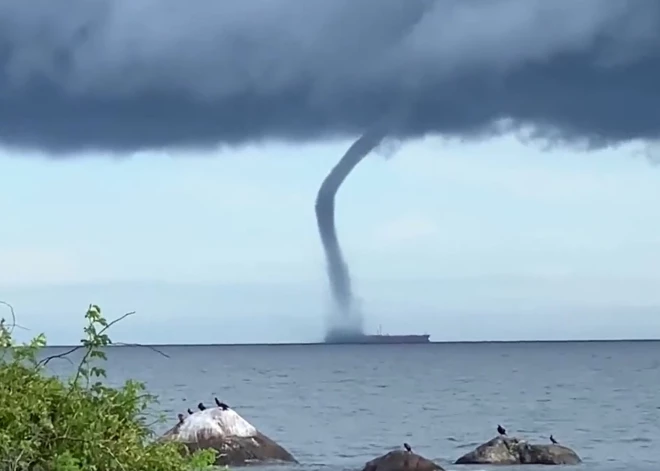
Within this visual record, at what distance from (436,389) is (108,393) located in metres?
97.6

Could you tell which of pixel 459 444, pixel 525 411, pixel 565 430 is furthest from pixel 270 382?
pixel 459 444

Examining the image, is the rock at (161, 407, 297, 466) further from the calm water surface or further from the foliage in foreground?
the foliage in foreground

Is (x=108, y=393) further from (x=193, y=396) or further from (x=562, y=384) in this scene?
(x=562, y=384)

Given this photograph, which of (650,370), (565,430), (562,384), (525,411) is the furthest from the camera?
(650,370)

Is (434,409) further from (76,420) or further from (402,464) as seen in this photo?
(76,420)

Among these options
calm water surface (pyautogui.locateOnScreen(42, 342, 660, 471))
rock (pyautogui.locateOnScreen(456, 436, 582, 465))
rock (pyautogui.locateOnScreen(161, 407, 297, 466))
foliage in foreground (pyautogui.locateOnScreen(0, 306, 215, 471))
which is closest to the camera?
foliage in foreground (pyautogui.locateOnScreen(0, 306, 215, 471))

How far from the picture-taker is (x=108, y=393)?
893 cm

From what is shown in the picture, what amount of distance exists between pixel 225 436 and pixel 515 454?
8.89 meters

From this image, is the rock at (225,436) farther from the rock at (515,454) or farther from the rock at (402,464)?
the rock at (515,454)

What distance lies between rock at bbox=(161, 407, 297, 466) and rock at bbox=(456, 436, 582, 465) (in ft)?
21.3

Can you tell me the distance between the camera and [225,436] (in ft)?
120

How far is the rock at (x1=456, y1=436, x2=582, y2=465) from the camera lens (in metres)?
40.4

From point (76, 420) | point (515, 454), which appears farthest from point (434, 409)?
point (76, 420)

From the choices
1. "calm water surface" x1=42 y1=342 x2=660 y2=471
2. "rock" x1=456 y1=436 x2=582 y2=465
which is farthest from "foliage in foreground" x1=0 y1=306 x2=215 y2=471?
"rock" x1=456 y1=436 x2=582 y2=465
